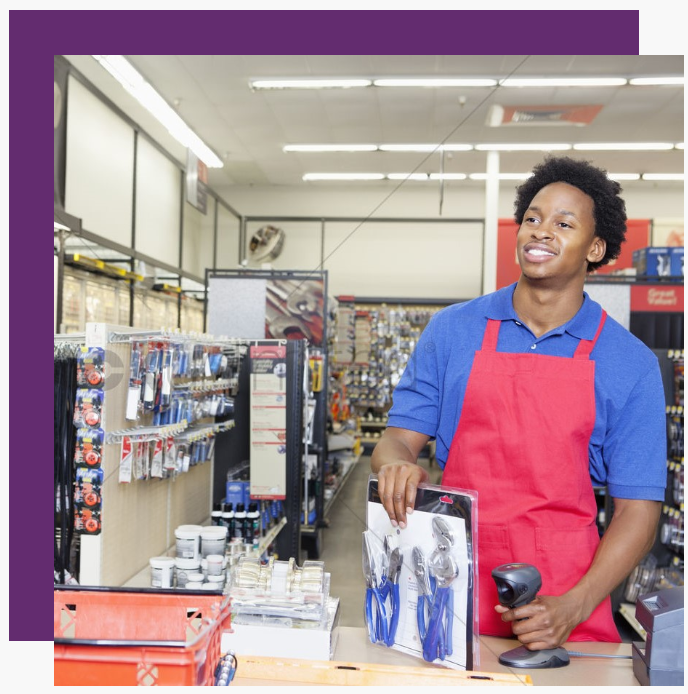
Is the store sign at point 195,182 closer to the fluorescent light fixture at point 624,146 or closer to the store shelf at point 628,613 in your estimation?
the fluorescent light fixture at point 624,146

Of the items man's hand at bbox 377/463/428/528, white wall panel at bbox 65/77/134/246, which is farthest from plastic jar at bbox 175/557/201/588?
white wall panel at bbox 65/77/134/246

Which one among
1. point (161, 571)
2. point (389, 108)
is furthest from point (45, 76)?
point (389, 108)

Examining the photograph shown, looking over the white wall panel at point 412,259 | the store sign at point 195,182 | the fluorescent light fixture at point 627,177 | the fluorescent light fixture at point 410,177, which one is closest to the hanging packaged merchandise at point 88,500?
the store sign at point 195,182

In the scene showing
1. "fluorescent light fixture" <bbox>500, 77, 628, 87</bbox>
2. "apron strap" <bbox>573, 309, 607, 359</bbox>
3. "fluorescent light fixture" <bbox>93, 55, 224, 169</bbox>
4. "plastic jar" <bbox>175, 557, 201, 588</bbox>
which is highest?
"fluorescent light fixture" <bbox>500, 77, 628, 87</bbox>

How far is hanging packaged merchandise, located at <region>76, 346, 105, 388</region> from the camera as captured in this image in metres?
2.57

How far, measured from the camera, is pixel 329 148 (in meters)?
9.02

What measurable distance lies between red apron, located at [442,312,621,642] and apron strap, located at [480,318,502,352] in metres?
0.08

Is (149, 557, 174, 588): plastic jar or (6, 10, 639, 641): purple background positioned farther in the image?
(149, 557, 174, 588): plastic jar

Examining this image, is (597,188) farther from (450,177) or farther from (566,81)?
(450,177)

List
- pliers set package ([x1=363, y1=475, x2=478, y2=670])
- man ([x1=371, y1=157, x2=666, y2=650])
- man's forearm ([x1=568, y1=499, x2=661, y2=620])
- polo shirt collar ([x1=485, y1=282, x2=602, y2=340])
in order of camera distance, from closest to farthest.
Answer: pliers set package ([x1=363, y1=475, x2=478, y2=670]) < man's forearm ([x1=568, y1=499, x2=661, y2=620]) < man ([x1=371, y1=157, x2=666, y2=650]) < polo shirt collar ([x1=485, y1=282, x2=602, y2=340])

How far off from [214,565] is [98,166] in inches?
188

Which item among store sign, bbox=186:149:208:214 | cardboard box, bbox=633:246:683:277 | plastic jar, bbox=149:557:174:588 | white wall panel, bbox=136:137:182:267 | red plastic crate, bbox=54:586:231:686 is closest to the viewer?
red plastic crate, bbox=54:586:231:686

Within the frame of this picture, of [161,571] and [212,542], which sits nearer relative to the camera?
[161,571]

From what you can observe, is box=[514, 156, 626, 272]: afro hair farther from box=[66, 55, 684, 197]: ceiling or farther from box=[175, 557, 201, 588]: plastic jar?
box=[66, 55, 684, 197]: ceiling
